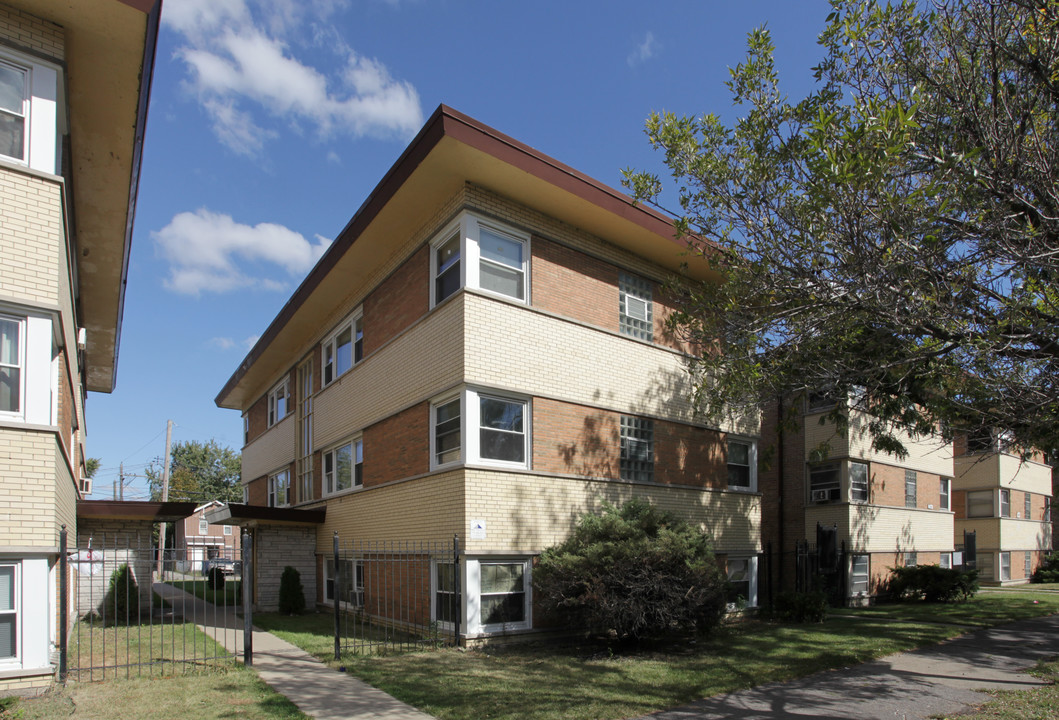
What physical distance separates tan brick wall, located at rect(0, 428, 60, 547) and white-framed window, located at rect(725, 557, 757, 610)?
43.5ft

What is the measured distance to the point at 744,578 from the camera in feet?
56.9

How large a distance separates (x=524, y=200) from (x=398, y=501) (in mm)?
6336

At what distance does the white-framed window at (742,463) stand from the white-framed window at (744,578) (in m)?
1.69

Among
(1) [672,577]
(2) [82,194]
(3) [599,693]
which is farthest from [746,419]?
(2) [82,194]

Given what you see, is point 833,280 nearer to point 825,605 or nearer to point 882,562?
point 825,605

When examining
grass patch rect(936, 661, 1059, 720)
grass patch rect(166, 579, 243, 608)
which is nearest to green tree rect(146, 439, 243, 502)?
grass patch rect(166, 579, 243, 608)

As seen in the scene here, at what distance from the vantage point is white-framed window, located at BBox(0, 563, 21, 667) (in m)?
8.12

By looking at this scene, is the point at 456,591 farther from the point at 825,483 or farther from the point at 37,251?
the point at 825,483

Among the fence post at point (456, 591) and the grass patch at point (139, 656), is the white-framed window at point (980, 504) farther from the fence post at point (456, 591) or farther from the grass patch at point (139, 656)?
the grass patch at point (139, 656)

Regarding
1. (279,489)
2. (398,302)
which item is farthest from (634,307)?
(279,489)

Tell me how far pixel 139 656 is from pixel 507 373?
6868 mm

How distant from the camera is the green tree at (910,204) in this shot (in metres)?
7.97

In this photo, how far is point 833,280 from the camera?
9391 mm

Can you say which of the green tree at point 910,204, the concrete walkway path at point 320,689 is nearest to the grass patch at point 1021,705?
the green tree at point 910,204
